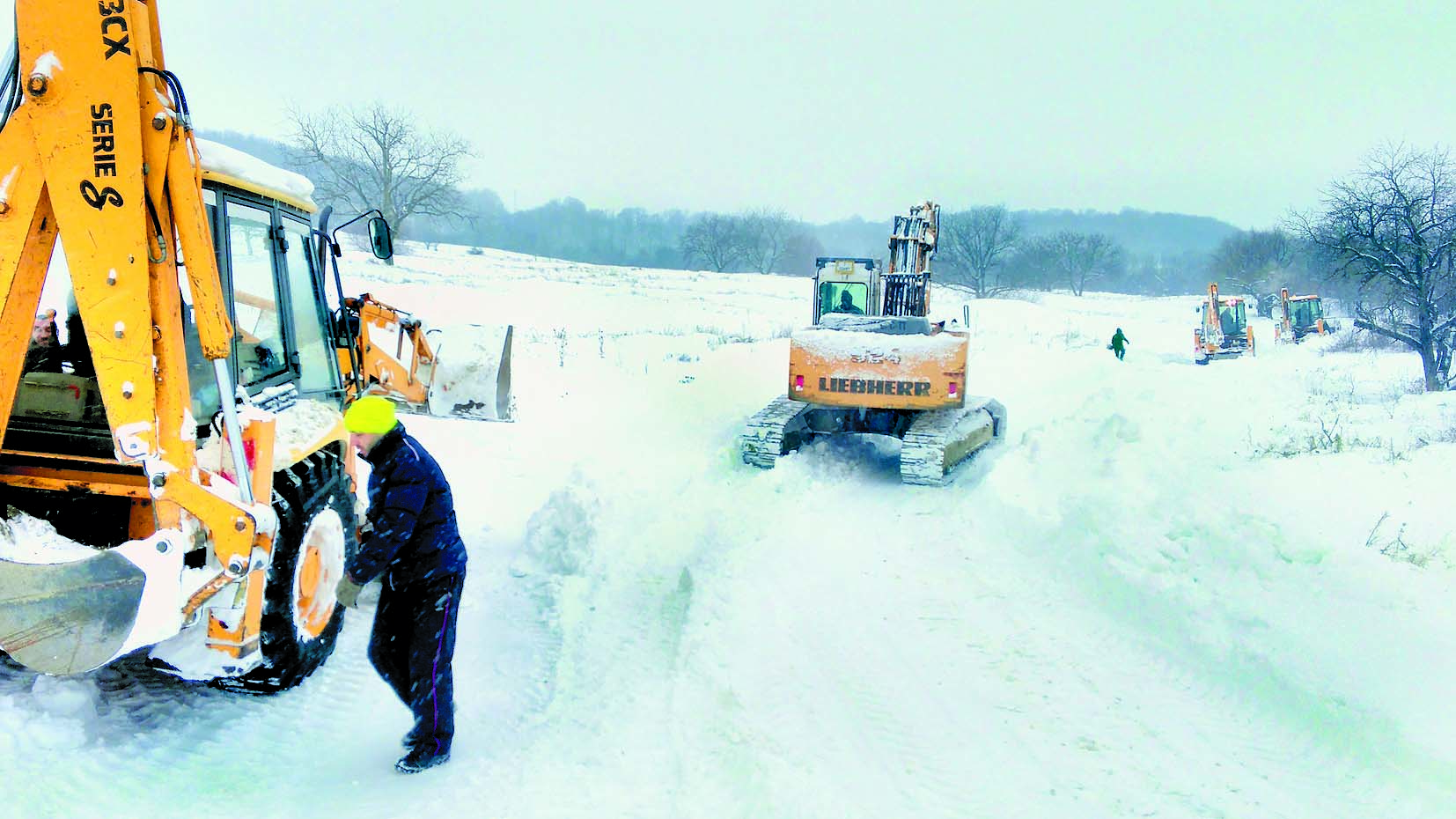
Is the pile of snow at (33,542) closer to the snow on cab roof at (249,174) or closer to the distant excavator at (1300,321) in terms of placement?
the snow on cab roof at (249,174)

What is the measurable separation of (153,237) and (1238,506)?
247 inches

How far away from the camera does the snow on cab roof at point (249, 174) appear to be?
3848 millimetres

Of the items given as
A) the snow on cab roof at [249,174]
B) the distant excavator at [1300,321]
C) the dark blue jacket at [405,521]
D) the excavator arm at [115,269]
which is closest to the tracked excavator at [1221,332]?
the distant excavator at [1300,321]

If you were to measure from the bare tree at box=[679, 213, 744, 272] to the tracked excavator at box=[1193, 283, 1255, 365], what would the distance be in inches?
2046

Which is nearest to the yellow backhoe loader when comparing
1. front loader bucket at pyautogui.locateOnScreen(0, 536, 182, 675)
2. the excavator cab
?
front loader bucket at pyautogui.locateOnScreen(0, 536, 182, 675)

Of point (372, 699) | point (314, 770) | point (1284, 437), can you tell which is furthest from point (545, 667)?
point (1284, 437)

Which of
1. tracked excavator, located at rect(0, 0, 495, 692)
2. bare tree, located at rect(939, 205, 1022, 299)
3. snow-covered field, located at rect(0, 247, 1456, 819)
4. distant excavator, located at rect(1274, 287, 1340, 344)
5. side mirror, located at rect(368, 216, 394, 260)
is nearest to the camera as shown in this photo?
tracked excavator, located at rect(0, 0, 495, 692)

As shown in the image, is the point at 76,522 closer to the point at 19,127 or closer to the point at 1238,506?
the point at 19,127

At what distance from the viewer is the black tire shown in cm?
371

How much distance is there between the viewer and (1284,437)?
8.45 meters

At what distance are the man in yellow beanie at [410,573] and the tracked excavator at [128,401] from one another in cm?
42

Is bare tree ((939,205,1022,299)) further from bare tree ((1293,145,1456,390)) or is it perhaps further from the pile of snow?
the pile of snow

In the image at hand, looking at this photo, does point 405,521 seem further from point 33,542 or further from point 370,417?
point 33,542

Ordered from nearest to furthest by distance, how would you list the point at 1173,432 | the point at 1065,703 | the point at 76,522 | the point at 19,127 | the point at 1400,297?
the point at 19,127 → the point at 76,522 → the point at 1065,703 → the point at 1173,432 → the point at 1400,297
